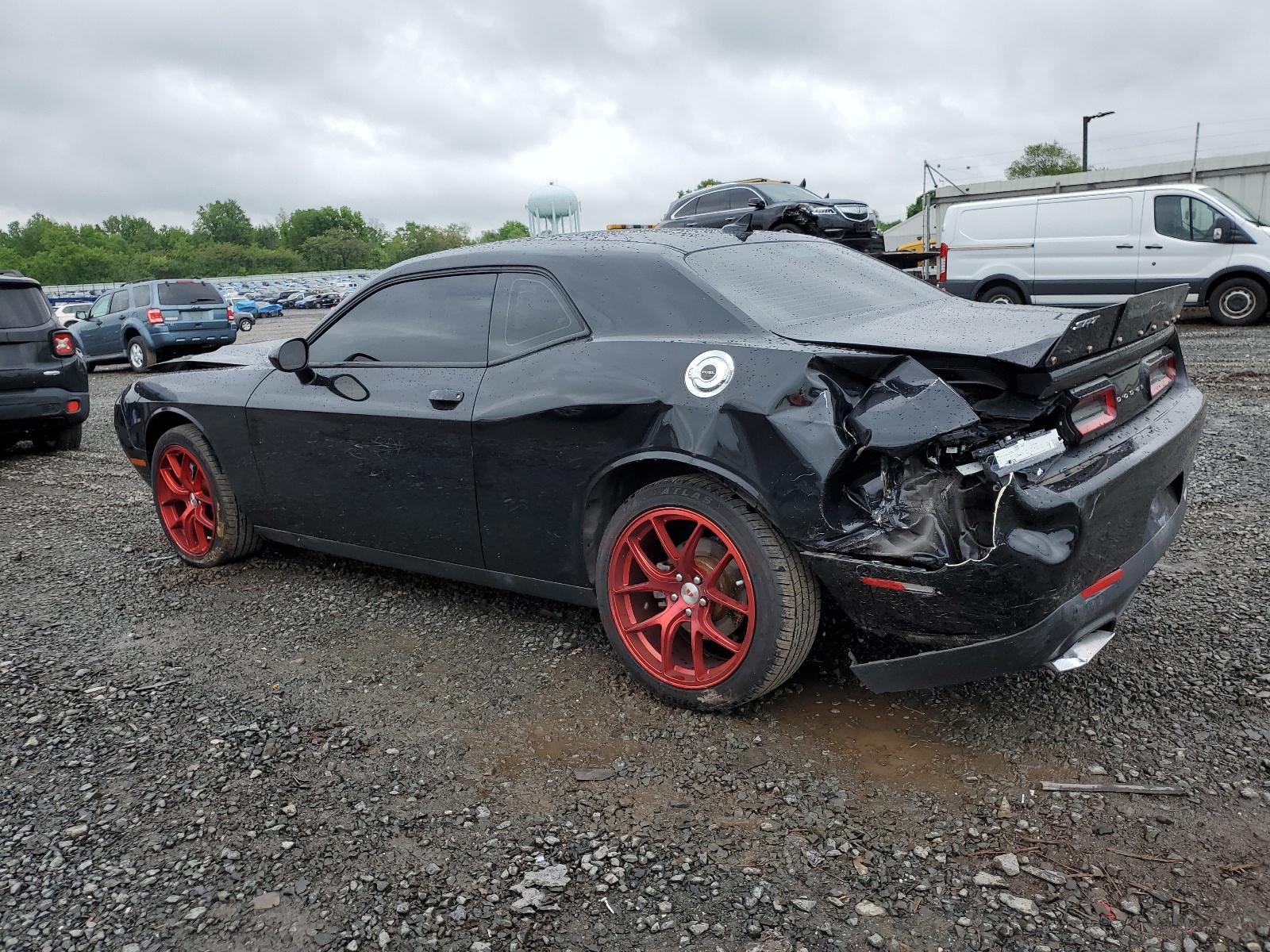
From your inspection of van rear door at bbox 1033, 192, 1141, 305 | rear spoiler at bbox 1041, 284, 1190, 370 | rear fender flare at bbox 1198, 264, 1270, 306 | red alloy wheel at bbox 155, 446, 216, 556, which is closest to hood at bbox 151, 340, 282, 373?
red alloy wheel at bbox 155, 446, 216, 556

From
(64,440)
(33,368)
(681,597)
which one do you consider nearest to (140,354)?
(64,440)

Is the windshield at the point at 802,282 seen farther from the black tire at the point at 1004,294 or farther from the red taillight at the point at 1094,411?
the black tire at the point at 1004,294

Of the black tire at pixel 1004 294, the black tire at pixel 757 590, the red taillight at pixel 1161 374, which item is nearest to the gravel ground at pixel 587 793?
the black tire at pixel 757 590

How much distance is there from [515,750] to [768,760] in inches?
30.1

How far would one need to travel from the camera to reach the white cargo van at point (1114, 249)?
1202 cm

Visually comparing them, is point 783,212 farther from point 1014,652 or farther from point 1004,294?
point 1014,652

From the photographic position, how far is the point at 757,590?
2688 mm

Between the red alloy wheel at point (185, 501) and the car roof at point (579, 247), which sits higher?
the car roof at point (579, 247)

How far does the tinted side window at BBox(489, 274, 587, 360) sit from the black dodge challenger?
1 centimetres

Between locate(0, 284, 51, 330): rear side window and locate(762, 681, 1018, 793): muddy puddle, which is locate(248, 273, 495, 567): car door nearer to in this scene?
locate(762, 681, 1018, 793): muddy puddle

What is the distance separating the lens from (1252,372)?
851cm

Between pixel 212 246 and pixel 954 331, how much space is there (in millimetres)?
124115

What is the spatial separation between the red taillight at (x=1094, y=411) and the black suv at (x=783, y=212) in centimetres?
1134

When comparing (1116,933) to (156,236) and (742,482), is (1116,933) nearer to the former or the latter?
(742,482)
